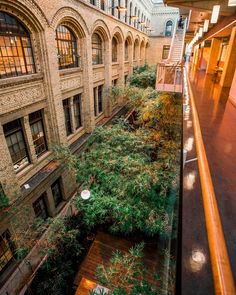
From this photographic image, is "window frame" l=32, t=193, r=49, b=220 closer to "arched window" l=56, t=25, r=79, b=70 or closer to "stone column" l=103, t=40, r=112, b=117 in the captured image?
"arched window" l=56, t=25, r=79, b=70

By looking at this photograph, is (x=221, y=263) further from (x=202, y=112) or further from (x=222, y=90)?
(x=222, y=90)

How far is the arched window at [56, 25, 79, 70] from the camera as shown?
28.3ft

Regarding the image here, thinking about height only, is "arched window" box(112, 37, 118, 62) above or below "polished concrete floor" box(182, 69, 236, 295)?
above

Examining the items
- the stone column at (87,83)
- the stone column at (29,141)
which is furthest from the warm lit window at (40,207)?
the stone column at (87,83)

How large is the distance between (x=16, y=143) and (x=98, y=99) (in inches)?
321

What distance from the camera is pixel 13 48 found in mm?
6344

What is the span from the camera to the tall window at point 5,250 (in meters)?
6.84

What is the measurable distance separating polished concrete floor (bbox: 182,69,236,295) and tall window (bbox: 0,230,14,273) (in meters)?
7.46

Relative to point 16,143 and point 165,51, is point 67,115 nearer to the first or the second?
point 16,143

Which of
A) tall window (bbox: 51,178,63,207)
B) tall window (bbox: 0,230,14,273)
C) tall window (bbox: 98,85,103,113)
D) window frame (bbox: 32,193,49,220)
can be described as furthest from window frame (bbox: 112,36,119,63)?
tall window (bbox: 0,230,14,273)

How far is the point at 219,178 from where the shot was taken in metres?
2.70

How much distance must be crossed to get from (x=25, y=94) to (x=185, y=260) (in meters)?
7.40

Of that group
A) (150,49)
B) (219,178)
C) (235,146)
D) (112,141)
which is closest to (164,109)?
(112,141)

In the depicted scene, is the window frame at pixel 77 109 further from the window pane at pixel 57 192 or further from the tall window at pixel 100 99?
the window pane at pixel 57 192
